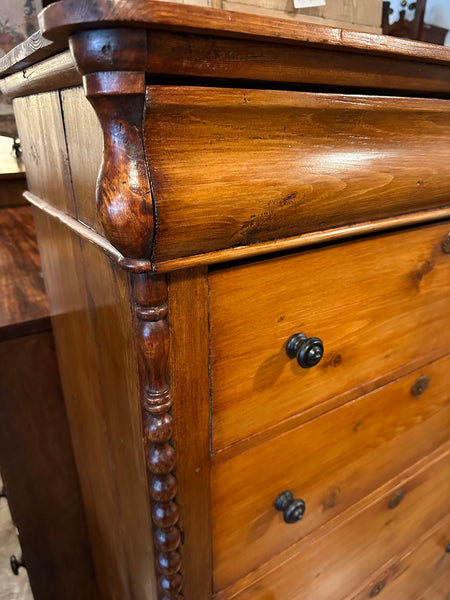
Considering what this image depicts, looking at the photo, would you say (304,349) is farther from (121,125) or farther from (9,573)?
(9,573)

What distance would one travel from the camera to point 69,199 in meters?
0.55

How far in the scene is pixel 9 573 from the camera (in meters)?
1.42

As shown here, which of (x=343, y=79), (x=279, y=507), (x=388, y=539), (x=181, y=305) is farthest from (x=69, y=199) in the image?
(x=388, y=539)

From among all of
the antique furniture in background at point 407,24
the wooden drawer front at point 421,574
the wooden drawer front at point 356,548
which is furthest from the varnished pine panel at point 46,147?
the wooden drawer front at point 421,574

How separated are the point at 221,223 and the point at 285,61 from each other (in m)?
0.14

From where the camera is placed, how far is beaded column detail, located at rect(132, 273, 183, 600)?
1.32 feet

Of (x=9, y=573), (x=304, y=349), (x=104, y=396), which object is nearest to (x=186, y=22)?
(x=304, y=349)

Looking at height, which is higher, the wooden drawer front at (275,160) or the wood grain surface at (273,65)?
the wood grain surface at (273,65)

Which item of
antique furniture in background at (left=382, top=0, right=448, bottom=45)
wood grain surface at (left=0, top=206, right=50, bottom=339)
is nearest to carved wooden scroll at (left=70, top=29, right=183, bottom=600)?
wood grain surface at (left=0, top=206, right=50, bottom=339)

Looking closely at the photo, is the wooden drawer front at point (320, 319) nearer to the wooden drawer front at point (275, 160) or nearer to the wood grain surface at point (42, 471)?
the wooden drawer front at point (275, 160)

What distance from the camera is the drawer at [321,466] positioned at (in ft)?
1.87

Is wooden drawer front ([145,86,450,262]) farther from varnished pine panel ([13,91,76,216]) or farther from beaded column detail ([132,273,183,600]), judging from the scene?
varnished pine panel ([13,91,76,216])

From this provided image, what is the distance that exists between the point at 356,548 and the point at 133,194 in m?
0.76

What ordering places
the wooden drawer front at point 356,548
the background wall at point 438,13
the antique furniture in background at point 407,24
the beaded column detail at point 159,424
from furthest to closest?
the background wall at point 438,13 → the antique furniture in background at point 407,24 → the wooden drawer front at point 356,548 → the beaded column detail at point 159,424
